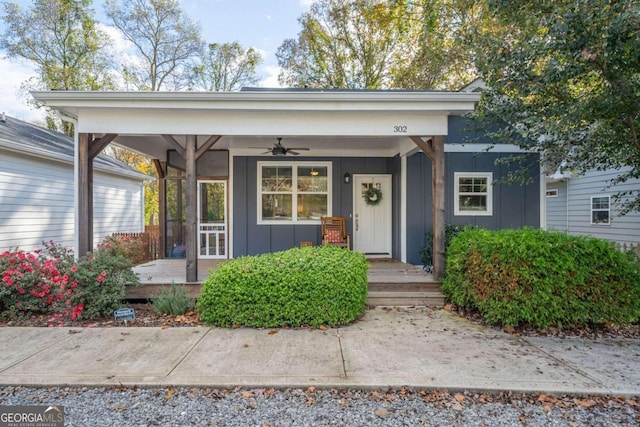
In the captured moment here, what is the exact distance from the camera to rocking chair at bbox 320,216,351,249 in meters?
6.89

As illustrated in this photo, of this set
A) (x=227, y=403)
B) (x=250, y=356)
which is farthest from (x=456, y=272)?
(x=227, y=403)

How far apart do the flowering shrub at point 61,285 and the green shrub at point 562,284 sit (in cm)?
481

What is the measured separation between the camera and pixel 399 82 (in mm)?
15398

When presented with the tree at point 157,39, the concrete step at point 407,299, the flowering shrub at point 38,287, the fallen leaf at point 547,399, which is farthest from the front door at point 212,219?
the tree at point 157,39

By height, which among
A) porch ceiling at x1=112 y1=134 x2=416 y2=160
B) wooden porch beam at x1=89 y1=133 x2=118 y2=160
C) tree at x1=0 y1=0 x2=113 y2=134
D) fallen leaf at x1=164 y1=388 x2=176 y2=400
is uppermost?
tree at x1=0 y1=0 x2=113 y2=134

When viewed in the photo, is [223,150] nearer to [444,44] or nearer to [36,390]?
[36,390]

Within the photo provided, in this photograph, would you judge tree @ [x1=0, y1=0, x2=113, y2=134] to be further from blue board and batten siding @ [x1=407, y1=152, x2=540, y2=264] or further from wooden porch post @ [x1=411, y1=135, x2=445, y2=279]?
wooden porch post @ [x1=411, y1=135, x2=445, y2=279]

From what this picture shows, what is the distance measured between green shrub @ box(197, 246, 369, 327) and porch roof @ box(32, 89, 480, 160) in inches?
80.5

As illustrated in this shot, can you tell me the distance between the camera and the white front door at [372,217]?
7.69 meters

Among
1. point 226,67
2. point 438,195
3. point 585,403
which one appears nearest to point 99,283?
point 438,195

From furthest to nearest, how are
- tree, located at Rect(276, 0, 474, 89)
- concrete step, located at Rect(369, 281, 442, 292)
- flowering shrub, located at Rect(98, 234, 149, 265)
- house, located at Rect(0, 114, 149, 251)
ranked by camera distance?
tree, located at Rect(276, 0, 474, 89) < house, located at Rect(0, 114, 149, 251) < flowering shrub, located at Rect(98, 234, 149, 265) < concrete step, located at Rect(369, 281, 442, 292)

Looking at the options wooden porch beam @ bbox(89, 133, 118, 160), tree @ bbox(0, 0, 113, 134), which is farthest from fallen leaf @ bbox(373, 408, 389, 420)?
tree @ bbox(0, 0, 113, 134)

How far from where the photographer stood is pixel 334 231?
7.04m

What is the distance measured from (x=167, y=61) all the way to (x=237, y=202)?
13.7 m
